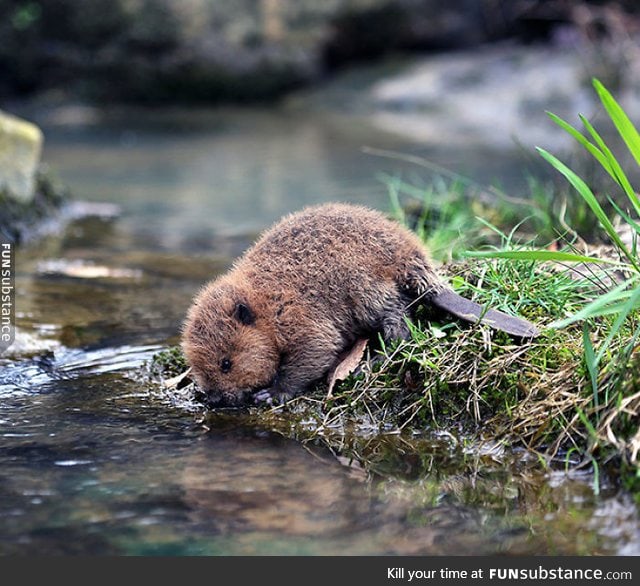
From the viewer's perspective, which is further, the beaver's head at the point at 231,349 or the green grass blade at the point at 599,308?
the beaver's head at the point at 231,349

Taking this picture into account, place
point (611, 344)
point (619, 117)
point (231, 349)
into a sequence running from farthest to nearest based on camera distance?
point (231, 349)
point (611, 344)
point (619, 117)

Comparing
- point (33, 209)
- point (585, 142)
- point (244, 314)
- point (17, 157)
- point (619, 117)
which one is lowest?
point (33, 209)

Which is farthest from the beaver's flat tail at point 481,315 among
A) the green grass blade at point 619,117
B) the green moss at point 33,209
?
the green moss at point 33,209

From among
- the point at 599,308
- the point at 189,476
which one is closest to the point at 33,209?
the point at 189,476

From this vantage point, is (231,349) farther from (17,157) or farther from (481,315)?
(17,157)

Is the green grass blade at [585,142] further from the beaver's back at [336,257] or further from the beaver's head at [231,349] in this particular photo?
the beaver's head at [231,349]

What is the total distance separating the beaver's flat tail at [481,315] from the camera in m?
4.48

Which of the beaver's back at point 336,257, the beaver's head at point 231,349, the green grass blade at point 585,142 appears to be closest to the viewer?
the green grass blade at point 585,142

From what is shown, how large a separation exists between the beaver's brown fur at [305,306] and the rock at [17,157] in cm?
528

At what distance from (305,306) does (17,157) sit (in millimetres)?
5816

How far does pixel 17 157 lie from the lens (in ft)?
31.4

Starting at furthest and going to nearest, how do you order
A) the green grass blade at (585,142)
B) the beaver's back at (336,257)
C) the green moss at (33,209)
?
the green moss at (33,209) → the beaver's back at (336,257) → the green grass blade at (585,142)

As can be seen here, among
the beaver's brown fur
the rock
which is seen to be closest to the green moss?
the rock

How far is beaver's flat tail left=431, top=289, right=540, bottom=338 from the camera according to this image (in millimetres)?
4477
